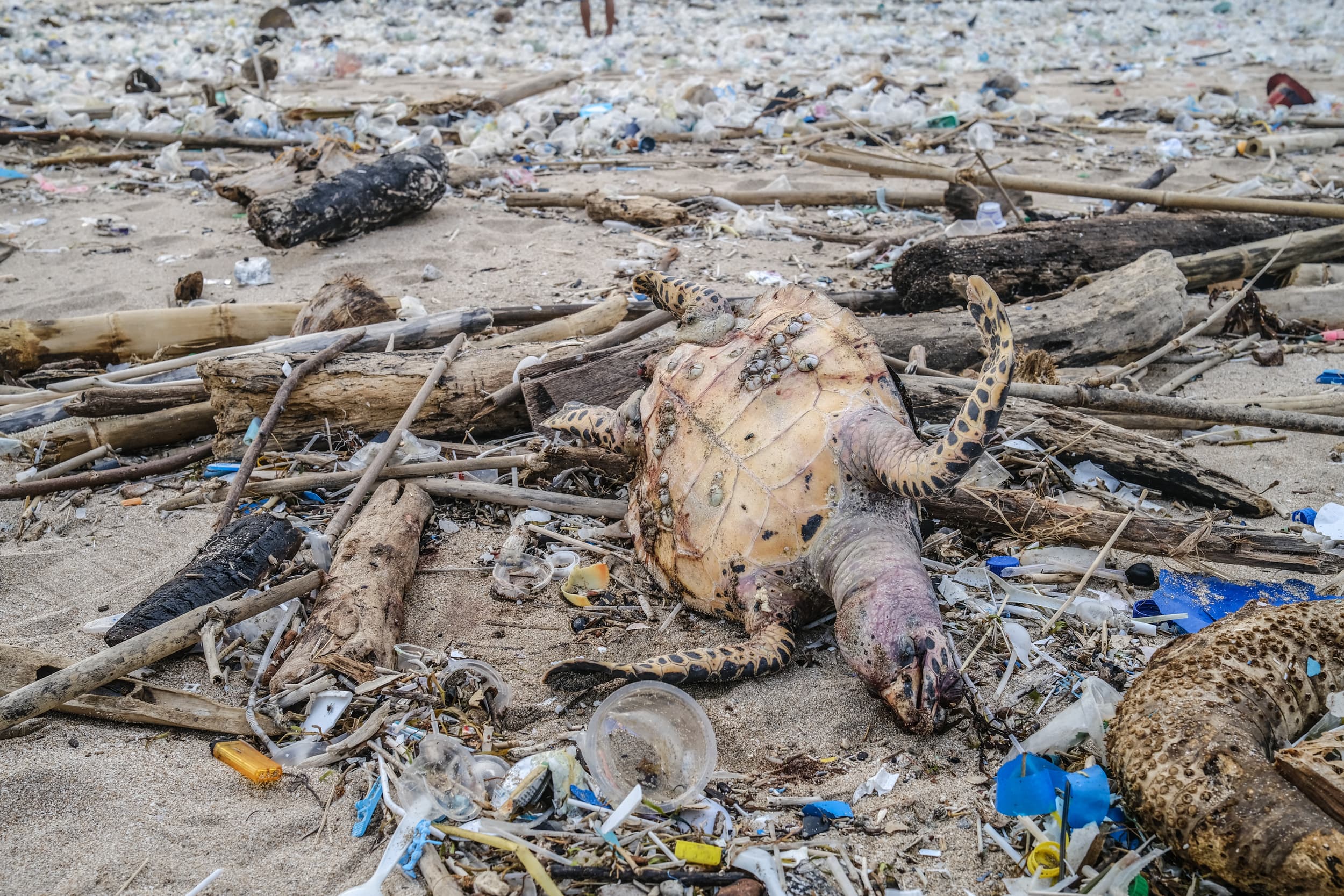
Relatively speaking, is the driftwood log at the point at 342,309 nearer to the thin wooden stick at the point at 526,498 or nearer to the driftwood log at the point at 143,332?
the driftwood log at the point at 143,332

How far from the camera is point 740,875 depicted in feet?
6.29

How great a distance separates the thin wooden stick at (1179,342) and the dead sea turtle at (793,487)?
1479 millimetres

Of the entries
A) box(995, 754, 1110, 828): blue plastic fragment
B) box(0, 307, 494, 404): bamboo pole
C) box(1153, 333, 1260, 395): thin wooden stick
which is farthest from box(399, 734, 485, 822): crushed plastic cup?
box(1153, 333, 1260, 395): thin wooden stick

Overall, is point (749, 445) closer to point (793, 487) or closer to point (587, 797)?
point (793, 487)

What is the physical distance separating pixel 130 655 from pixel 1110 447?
10.5ft

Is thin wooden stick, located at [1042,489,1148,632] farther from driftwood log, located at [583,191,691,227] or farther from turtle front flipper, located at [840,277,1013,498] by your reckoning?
driftwood log, located at [583,191,691,227]

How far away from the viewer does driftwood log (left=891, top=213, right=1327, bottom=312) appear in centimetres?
444

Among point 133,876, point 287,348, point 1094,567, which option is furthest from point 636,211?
point 133,876

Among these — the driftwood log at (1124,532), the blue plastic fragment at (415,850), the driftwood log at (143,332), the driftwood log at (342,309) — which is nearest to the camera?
the blue plastic fragment at (415,850)

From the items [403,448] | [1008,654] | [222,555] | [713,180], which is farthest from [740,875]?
[713,180]

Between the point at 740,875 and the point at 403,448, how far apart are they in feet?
7.65

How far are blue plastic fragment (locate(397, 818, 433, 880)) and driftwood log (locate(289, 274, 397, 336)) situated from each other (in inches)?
110

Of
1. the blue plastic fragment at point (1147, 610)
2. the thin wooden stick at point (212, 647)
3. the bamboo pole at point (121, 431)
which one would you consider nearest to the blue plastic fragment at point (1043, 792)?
the blue plastic fragment at point (1147, 610)

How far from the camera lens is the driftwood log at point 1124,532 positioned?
9.30 feet
